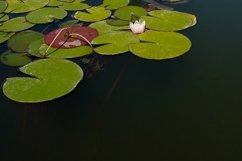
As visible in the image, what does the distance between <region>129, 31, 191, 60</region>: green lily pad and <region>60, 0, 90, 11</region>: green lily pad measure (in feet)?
4.58

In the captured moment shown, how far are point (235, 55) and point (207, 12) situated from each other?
47.1 inches

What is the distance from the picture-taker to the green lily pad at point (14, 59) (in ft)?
13.7

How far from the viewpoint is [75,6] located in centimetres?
552

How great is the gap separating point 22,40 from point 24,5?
131 cm

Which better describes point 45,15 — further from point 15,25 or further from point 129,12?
point 129,12

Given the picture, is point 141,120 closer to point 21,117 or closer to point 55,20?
point 21,117

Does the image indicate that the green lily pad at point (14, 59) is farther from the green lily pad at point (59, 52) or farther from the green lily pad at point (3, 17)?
the green lily pad at point (3, 17)

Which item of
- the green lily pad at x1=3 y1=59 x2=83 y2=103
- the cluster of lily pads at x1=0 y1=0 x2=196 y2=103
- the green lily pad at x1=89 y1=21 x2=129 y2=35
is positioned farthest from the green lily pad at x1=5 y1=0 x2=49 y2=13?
the green lily pad at x1=3 y1=59 x2=83 y2=103

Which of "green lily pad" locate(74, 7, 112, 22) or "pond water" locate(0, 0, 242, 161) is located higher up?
"green lily pad" locate(74, 7, 112, 22)

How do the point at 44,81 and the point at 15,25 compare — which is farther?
the point at 15,25

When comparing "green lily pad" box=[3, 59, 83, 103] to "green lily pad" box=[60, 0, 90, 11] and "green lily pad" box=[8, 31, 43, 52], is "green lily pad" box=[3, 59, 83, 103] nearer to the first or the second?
"green lily pad" box=[8, 31, 43, 52]

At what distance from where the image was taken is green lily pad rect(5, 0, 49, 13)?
5.58 metres

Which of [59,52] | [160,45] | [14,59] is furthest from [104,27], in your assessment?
[14,59]

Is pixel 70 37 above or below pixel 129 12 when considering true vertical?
below
